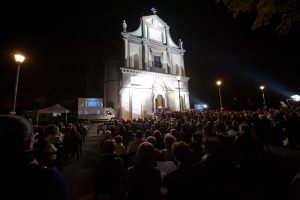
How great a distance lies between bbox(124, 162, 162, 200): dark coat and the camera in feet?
6.53

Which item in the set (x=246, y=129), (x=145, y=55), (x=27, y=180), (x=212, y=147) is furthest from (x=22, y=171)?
(x=145, y=55)

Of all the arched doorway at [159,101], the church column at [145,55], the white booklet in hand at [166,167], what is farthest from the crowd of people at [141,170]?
the church column at [145,55]

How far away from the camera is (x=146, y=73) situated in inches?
874

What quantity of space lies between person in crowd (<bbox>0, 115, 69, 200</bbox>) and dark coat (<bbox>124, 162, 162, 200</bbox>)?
3.62 feet

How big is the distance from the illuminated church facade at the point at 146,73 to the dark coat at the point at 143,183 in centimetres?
1738

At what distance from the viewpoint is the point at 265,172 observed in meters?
4.07

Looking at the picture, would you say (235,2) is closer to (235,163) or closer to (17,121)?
(235,163)

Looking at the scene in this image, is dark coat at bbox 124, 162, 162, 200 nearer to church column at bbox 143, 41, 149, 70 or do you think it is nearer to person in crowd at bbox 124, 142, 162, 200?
person in crowd at bbox 124, 142, 162, 200

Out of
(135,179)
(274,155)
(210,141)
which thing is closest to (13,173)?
(135,179)

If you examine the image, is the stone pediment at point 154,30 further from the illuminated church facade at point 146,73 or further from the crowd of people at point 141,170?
the crowd of people at point 141,170

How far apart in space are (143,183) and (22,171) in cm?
156

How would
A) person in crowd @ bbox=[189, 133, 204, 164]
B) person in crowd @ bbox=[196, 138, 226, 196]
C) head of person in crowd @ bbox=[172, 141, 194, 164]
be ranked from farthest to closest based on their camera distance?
1. person in crowd @ bbox=[189, 133, 204, 164]
2. person in crowd @ bbox=[196, 138, 226, 196]
3. head of person in crowd @ bbox=[172, 141, 194, 164]

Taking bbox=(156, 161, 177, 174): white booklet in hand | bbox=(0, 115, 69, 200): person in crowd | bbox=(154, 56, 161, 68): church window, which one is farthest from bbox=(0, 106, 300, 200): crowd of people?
bbox=(154, 56, 161, 68): church window

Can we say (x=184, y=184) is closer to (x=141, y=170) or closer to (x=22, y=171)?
(x=141, y=170)
